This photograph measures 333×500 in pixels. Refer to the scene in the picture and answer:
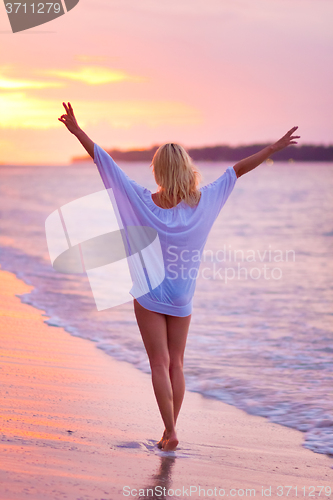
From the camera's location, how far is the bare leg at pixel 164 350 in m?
3.02

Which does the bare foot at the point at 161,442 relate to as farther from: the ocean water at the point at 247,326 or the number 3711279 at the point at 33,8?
the number 3711279 at the point at 33,8

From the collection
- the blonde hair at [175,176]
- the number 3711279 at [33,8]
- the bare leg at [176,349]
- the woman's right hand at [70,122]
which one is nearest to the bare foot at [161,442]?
the bare leg at [176,349]

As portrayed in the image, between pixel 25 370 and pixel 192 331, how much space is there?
8.08 feet

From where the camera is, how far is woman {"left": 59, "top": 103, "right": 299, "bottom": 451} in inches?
115

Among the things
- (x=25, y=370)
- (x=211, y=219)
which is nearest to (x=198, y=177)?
(x=211, y=219)

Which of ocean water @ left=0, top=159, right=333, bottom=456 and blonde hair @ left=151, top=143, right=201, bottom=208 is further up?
blonde hair @ left=151, top=143, right=201, bottom=208

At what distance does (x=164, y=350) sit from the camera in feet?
10.0

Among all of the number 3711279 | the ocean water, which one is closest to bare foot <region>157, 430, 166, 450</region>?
the ocean water

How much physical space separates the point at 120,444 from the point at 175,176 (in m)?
1.57

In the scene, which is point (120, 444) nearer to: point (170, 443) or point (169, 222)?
point (170, 443)

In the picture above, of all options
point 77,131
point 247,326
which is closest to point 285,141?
point 77,131

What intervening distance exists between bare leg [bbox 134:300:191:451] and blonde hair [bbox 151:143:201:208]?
66cm

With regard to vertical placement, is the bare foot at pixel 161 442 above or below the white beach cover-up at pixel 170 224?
below

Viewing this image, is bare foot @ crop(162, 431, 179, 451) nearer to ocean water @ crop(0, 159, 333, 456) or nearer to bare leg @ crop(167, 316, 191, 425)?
bare leg @ crop(167, 316, 191, 425)
